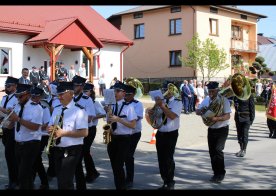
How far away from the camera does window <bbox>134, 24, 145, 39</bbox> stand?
130 feet

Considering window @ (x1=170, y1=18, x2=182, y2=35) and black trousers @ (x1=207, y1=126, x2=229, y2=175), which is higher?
window @ (x1=170, y1=18, x2=182, y2=35)

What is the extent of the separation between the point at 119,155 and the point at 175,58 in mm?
32120

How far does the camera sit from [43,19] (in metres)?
25.4

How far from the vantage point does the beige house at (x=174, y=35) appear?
36.5 m

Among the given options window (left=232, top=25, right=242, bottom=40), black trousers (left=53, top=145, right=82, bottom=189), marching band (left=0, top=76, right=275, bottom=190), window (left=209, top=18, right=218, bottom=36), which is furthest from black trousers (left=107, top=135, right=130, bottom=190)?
window (left=232, top=25, right=242, bottom=40)

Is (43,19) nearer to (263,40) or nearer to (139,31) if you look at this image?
(139,31)

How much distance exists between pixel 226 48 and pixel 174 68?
565cm

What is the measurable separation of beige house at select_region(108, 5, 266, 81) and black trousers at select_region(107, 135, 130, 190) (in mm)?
29920

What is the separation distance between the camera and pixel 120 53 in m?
28.6

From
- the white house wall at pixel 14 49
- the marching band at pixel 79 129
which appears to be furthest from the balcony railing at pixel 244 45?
the marching band at pixel 79 129

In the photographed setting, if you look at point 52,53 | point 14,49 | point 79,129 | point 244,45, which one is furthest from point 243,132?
point 244,45

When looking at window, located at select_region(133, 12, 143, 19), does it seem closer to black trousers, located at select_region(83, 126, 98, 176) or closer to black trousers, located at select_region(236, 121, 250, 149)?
black trousers, located at select_region(236, 121, 250, 149)

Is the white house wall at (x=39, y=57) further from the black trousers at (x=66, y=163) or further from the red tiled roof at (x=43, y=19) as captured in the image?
the black trousers at (x=66, y=163)
